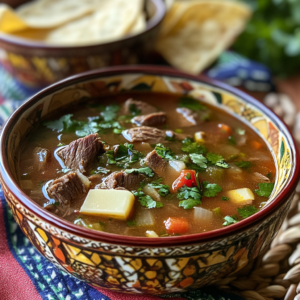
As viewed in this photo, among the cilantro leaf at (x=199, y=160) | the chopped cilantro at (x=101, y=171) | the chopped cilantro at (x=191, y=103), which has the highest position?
the chopped cilantro at (x=101, y=171)

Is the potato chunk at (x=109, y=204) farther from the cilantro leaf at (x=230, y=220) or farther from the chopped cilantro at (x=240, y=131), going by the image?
the chopped cilantro at (x=240, y=131)

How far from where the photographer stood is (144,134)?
9.58ft

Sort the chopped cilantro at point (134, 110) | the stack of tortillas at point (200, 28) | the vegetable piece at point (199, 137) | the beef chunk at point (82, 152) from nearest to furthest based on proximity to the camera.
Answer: the beef chunk at point (82, 152)
the vegetable piece at point (199, 137)
the chopped cilantro at point (134, 110)
the stack of tortillas at point (200, 28)

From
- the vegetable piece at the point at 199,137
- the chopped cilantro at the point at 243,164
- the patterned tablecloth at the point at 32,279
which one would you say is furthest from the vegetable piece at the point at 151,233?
the vegetable piece at the point at 199,137

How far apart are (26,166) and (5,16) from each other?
2660mm

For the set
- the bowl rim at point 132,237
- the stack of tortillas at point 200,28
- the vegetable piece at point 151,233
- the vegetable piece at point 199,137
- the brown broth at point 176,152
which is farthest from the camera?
the stack of tortillas at point 200,28

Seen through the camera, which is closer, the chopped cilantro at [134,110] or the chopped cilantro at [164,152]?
the chopped cilantro at [164,152]

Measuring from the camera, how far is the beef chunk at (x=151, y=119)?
3.10 meters

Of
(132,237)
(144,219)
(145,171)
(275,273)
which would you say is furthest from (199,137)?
(132,237)

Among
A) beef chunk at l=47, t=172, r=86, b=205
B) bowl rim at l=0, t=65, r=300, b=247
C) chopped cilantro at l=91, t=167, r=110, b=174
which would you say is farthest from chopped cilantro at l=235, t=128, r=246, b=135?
beef chunk at l=47, t=172, r=86, b=205

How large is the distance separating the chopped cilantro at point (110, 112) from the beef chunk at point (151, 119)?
17cm

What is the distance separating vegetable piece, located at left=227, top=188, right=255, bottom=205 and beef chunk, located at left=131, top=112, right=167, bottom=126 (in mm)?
882

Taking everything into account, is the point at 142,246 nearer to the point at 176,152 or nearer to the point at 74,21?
the point at 176,152

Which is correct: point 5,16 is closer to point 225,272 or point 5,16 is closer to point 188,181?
point 188,181
